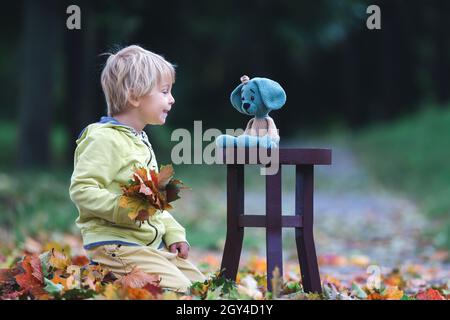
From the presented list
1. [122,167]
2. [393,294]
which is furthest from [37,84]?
[393,294]

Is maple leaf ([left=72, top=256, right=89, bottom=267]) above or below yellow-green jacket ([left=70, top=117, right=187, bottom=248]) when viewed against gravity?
below

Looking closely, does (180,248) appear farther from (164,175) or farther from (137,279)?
(164,175)

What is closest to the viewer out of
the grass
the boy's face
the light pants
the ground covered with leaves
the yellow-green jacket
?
the ground covered with leaves

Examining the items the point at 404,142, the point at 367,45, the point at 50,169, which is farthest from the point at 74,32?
the point at 367,45

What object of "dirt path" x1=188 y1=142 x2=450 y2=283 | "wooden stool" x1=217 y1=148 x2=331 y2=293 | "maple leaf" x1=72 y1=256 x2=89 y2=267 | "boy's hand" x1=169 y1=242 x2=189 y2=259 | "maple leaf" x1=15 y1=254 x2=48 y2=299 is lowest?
"dirt path" x1=188 y1=142 x2=450 y2=283

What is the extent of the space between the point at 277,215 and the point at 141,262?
2.29ft

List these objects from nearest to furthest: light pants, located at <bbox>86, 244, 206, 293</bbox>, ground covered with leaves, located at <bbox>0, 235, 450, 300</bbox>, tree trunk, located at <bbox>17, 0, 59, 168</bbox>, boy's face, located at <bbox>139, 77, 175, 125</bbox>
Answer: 1. ground covered with leaves, located at <bbox>0, 235, 450, 300</bbox>
2. light pants, located at <bbox>86, 244, 206, 293</bbox>
3. boy's face, located at <bbox>139, 77, 175, 125</bbox>
4. tree trunk, located at <bbox>17, 0, 59, 168</bbox>

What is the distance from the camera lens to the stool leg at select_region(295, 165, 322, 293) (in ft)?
12.5

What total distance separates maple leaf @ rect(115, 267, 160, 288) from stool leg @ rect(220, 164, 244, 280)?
1.25 ft

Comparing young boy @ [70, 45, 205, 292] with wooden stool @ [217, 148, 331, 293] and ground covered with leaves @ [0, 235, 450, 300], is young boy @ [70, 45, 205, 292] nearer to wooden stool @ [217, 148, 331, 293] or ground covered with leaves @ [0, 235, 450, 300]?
ground covered with leaves @ [0, 235, 450, 300]

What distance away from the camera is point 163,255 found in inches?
151

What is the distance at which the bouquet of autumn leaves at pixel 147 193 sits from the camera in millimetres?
3537

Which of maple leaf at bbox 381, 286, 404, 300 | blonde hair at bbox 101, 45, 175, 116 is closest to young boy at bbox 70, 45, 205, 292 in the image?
blonde hair at bbox 101, 45, 175, 116

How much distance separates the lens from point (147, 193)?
351 centimetres
